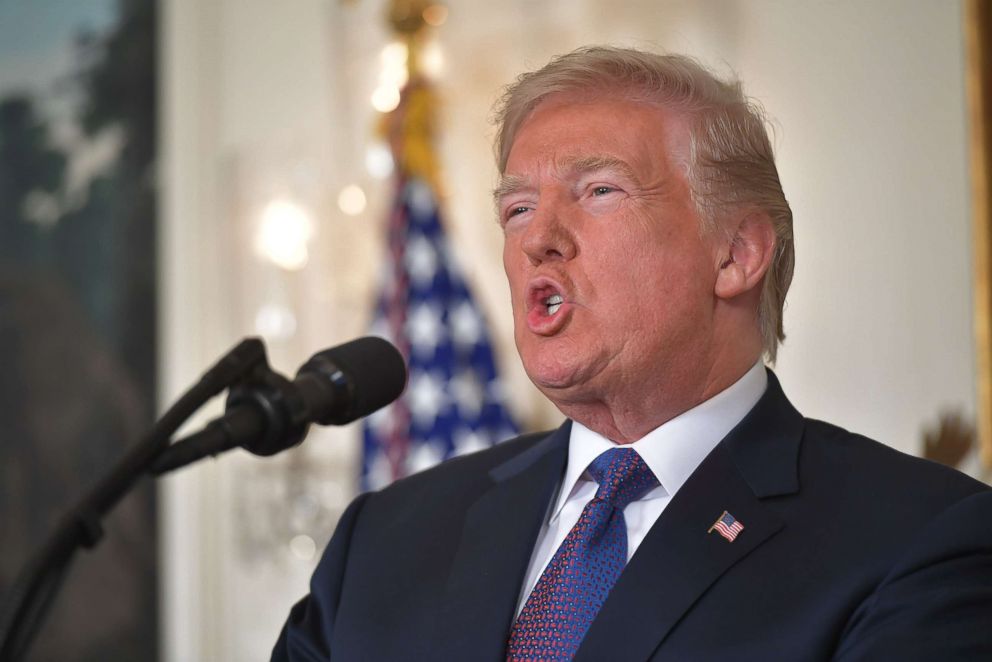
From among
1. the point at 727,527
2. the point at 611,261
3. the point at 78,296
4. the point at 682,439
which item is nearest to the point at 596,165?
the point at 611,261

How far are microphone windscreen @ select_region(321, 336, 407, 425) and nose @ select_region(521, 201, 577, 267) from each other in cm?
32

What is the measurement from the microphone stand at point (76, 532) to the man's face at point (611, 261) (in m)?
0.56

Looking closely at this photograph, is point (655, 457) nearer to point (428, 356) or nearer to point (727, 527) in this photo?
point (727, 527)

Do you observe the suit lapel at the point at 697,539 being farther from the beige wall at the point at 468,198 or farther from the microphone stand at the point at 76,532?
the beige wall at the point at 468,198

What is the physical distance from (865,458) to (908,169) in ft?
7.98

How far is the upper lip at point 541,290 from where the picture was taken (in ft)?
5.57

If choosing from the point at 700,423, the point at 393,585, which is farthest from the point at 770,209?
the point at 393,585

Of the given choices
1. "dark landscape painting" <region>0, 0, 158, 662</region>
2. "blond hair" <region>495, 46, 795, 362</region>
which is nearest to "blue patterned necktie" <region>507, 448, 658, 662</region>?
"blond hair" <region>495, 46, 795, 362</region>

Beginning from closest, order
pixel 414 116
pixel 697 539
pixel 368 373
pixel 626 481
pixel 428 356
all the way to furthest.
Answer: pixel 368 373 < pixel 697 539 < pixel 626 481 < pixel 428 356 < pixel 414 116

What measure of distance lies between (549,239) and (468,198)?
327 cm

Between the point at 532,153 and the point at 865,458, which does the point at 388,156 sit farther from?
the point at 865,458

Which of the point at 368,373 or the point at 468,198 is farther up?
the point at 468,198

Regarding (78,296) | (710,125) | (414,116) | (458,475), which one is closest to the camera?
(710,125)

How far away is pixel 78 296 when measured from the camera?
5.41 meters
